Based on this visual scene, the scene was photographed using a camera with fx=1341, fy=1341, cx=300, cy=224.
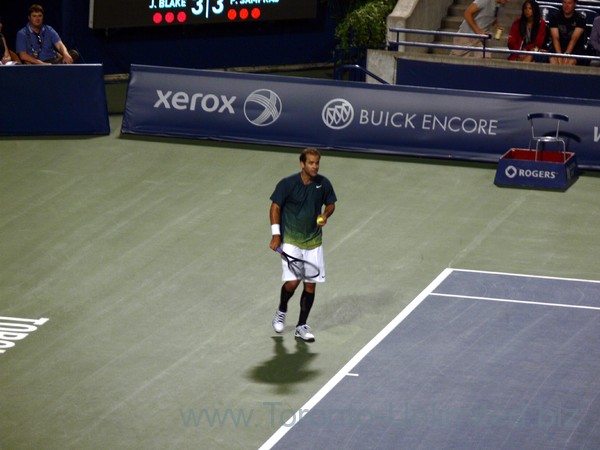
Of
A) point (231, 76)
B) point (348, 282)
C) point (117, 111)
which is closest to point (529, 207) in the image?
point (348, 282)

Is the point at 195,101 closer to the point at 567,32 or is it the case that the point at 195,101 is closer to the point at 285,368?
the point at 567,32

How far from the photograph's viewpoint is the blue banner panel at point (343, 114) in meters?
22.8

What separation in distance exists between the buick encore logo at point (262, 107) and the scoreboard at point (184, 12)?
6.09 m

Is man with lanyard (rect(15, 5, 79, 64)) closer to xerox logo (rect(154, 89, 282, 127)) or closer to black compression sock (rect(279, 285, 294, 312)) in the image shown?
xerox logo (rect(154, 89, 282, 127))

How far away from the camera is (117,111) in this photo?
26.6 metres

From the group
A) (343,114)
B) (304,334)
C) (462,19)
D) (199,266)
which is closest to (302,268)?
(304,334)

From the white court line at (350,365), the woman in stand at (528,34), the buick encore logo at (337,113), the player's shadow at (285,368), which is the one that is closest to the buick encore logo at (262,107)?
the buick encore logo at (337,113)

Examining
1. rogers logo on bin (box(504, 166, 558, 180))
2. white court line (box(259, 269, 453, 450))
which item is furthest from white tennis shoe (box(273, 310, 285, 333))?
rogers logo on bin (box(504, 166, 558, 180))

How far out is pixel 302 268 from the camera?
15.3 m

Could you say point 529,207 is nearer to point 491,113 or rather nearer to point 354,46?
point 491,113

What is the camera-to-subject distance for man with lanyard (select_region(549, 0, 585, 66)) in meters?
25.5

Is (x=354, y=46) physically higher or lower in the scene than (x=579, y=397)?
higher

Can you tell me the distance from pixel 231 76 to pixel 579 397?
11.4 meters

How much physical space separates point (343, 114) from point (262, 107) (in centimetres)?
147
